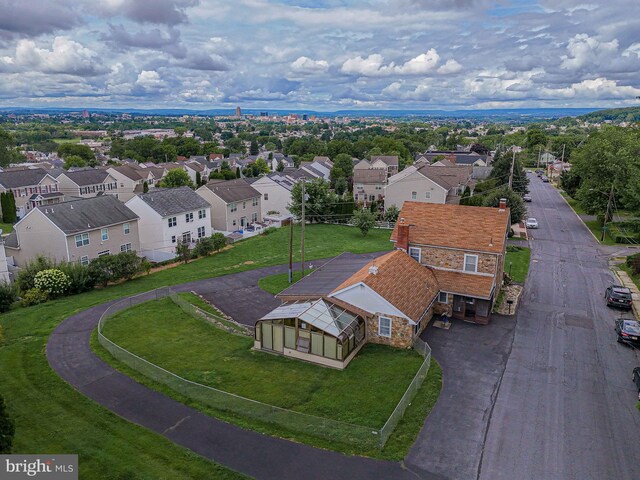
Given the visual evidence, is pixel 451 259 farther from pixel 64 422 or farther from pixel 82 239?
pixel 82 239

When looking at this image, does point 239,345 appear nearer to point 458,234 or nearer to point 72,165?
point 458,234

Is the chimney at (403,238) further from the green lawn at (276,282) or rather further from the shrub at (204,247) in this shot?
the shrub at (204,247)

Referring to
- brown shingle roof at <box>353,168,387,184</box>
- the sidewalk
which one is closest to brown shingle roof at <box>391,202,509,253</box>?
the sidewalk

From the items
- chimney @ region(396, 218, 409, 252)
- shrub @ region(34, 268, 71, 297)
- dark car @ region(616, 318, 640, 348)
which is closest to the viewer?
dark car @ region(616, 318, 640, 348)

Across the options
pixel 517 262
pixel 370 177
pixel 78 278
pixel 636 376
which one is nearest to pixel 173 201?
pixel 78 278

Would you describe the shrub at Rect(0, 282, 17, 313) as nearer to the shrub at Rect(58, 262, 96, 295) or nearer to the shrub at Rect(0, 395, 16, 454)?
the shrub at Rect(58, 262, 96, 295)

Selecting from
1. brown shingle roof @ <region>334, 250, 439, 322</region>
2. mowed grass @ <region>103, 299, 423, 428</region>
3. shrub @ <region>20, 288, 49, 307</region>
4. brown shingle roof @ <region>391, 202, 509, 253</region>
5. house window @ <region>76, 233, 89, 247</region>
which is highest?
brown shingle roof @ <region>391, 202, 509, 253</region>

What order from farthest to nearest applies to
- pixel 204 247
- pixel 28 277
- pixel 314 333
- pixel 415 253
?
pixel 204 247 < pixel 28 277 < pixel 415 253 < pixel 314 333
